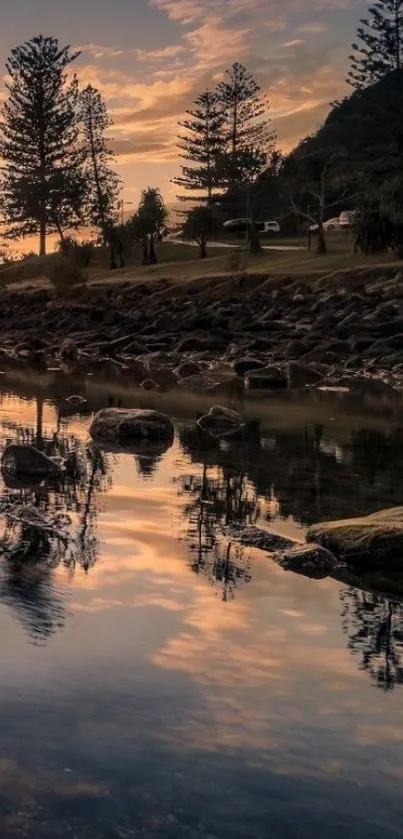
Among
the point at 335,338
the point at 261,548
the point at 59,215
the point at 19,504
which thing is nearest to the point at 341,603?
the point at 261,548

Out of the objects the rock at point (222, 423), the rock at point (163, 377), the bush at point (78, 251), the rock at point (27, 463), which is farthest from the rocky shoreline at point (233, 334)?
the bush at point (78, 251)

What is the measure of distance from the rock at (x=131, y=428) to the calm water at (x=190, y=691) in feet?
12.7

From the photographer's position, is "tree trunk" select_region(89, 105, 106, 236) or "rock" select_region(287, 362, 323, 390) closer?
"rock" select_region(287, 362, 323, 390)

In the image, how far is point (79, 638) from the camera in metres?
4.21

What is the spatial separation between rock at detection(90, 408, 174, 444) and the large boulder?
5.03m

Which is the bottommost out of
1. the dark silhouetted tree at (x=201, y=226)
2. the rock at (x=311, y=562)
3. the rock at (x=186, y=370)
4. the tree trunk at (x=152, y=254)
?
the rock at (x=186, y=370)

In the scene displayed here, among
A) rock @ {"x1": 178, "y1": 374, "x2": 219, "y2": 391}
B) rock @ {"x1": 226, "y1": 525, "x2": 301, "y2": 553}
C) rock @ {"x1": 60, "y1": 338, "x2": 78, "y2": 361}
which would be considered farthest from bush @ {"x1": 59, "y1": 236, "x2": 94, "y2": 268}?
rock @ {"x1": 226, "y1": 525, "x2": 301, "y2": 553}

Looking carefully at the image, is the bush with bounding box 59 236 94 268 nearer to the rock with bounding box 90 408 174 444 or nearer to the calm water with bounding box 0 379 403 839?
the rock with bounding box 90 408 174 444

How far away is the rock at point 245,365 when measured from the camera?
20139 mm

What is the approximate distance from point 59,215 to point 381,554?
3014 inches

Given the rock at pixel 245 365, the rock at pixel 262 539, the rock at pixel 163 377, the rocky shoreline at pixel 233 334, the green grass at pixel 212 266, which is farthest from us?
the green grass at pixel 212 266

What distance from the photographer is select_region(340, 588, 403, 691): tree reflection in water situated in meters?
3.95

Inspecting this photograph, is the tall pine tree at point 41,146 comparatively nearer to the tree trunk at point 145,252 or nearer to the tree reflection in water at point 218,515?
the tree trunk at point 145,252

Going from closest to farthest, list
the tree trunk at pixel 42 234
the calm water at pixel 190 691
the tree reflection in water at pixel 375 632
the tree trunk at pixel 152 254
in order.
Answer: the calm water at pixel 190 691
the tree reflection in water at pixel 375 632
the tree trunk at pixel 152 254
the tree trunk at pixel 42 234
